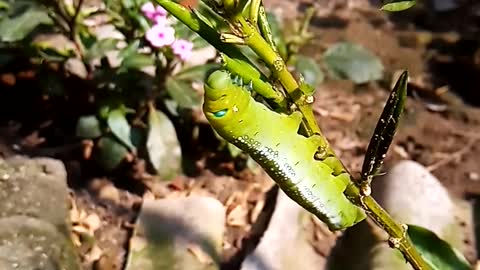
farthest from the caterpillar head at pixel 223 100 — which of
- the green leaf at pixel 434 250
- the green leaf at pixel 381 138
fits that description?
the green leaf at pixel 434 250

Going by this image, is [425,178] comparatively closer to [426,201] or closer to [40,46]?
[426,201]

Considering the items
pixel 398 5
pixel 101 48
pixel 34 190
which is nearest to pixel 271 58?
pixel 398 5

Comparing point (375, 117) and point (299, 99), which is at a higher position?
point (299, 99)

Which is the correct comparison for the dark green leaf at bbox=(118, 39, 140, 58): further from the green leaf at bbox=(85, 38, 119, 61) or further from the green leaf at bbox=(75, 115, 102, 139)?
the green leaf at bbox=(75, 115, 102, 139)

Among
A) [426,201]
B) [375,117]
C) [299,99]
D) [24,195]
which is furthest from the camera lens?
[375,117]

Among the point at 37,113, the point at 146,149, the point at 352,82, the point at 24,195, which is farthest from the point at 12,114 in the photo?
the point at 352,82

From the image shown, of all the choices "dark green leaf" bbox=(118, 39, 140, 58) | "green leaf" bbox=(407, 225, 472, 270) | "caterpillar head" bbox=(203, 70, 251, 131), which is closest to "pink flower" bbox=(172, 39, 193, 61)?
"dark green leaf" bbox=(118, 39, 140, 58)
